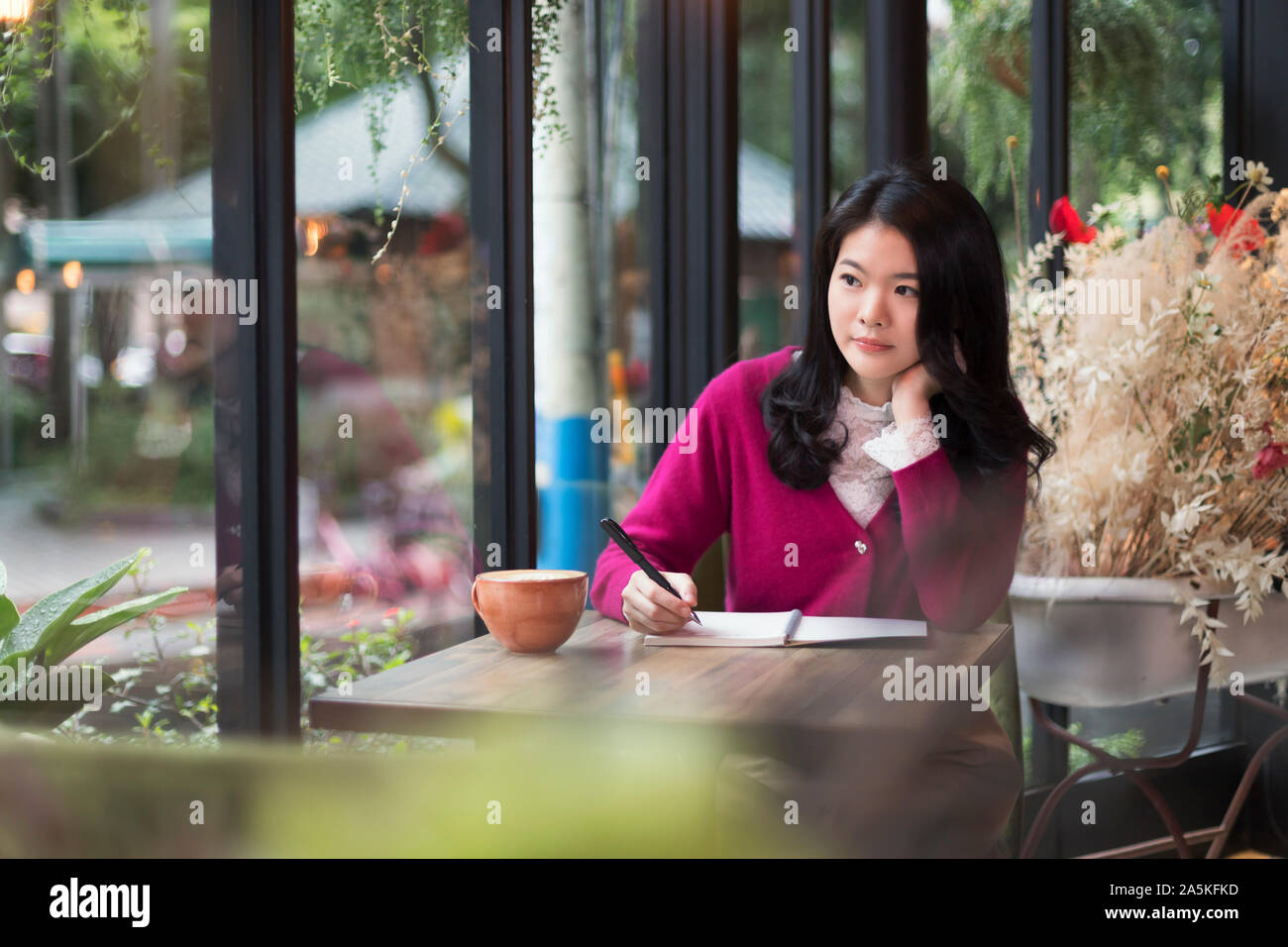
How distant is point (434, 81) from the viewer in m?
1.88

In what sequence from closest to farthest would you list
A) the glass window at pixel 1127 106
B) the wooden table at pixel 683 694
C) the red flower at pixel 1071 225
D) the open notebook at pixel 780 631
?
the wooden table at pixel 683 694
the open notebook at pixel 780 631
the red flower at pixel 1071 225
the glass window at pixel 1127 106

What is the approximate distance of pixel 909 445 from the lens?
1662 millimetres

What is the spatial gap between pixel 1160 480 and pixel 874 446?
779 millimetres

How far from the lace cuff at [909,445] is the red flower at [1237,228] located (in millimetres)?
998

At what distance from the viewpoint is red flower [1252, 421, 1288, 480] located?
204 centimetres

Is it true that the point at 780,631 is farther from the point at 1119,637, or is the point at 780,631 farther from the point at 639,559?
the point at 1119,637

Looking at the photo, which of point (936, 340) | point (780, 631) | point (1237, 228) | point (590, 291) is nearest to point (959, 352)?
point (936, 340)

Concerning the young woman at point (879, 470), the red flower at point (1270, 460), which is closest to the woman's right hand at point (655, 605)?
the young woman at point (879, 470)

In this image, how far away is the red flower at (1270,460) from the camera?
6.69ft

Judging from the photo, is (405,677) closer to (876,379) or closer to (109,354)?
(109,354)

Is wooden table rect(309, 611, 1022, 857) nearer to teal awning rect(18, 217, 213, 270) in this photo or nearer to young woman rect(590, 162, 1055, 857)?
young woman rect(590, 162, 1055, 857)

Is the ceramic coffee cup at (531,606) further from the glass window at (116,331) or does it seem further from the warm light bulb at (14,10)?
the warm light bulb at (14,10)

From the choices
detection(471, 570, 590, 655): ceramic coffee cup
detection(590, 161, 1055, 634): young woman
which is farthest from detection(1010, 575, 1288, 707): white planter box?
detection(471, 570, 590, 655): ceramic coffee cup

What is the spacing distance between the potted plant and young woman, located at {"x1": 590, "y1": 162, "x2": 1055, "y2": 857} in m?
0.42
